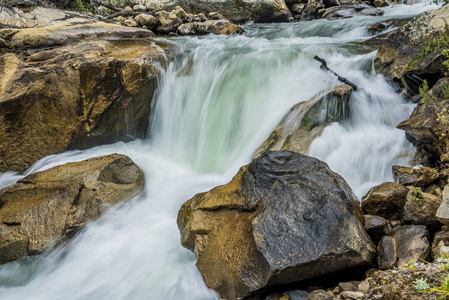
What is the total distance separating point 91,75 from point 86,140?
1447 millimetres

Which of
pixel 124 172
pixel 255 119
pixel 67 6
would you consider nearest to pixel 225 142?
pixel 255 119

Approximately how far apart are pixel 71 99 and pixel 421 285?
649 cm

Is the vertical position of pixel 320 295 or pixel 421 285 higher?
pixel 421 285

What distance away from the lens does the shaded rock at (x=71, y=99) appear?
18.5 ft

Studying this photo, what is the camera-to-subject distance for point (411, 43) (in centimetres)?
535

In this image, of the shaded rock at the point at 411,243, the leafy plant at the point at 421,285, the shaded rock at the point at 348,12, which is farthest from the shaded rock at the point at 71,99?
the shaded rock at the point at 348,12

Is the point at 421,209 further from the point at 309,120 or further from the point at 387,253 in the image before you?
the point at 309,120

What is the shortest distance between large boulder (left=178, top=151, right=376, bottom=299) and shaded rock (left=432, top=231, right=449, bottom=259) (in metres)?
0.53

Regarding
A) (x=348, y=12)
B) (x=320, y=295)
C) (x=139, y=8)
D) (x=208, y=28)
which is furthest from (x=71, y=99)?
(x=348, y=12)

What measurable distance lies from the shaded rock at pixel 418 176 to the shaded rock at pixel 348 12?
38.3 ft

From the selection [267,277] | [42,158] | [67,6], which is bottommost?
[42,158]

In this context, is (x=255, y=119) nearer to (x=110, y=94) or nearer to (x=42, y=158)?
(x=110, y=94)

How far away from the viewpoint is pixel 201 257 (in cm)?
320

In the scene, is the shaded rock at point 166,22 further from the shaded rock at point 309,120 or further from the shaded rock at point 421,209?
the shaded rock at point 421,209
